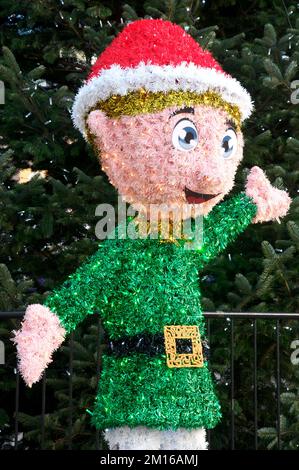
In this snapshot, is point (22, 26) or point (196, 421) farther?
point (22, 26)

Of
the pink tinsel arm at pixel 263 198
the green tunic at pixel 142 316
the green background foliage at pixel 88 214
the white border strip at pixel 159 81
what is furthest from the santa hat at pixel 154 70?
the green background foliage at pixel 88 214

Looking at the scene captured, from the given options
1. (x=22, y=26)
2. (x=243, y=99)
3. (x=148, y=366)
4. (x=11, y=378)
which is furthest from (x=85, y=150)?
(x=148, y=366)

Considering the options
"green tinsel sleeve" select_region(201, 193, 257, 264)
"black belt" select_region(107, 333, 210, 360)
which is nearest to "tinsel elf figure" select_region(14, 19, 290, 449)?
"black belt" select_region(107, 333, 210, 360)

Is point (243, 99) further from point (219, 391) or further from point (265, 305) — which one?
point (219, 391)

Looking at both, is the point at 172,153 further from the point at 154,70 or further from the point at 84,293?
the point at 84,293

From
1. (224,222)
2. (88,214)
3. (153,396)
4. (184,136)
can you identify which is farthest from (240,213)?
(88,214)

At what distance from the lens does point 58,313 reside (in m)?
2.77

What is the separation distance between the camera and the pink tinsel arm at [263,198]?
10.4ft

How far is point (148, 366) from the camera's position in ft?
9.06

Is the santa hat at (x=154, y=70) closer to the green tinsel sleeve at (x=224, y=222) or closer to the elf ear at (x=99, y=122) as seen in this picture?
the elf ear at (x=99, y=122)

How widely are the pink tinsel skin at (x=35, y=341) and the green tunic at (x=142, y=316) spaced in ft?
0.23

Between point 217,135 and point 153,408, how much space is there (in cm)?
102

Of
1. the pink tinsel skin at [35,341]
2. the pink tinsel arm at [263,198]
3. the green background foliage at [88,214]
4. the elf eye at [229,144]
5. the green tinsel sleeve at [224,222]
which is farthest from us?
the green background foliage at [88,214]

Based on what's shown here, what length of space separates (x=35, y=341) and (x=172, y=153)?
0.83 meters
